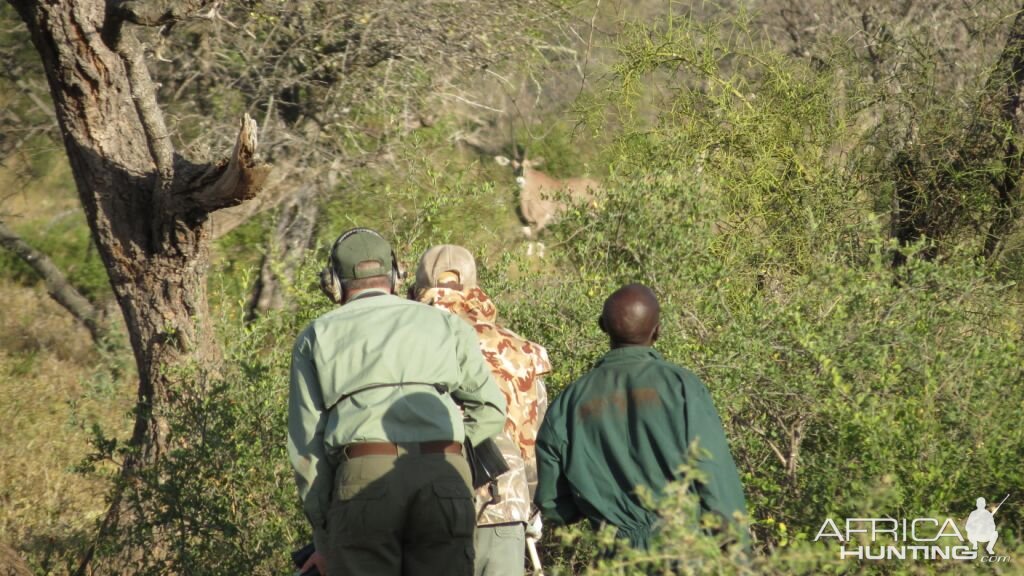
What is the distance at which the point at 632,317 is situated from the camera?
3047mm

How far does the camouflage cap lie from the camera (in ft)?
11.0

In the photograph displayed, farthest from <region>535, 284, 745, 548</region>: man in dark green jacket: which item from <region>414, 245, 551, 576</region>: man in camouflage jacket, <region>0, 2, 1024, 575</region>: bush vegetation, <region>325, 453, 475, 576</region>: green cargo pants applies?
<region>414, 245, 551, 576</region>: man in camouflage jacket

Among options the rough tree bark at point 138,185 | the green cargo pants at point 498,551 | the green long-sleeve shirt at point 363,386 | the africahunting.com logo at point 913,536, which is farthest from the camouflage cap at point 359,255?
the rough tree bark at point 138,185

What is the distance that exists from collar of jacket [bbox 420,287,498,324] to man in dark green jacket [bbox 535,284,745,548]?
865 mm

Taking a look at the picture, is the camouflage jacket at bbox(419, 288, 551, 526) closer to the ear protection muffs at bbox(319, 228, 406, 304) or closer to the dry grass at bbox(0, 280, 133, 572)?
the ear protection muffs at bbox(319, 228, 406, 304)

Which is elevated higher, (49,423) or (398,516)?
Result: (398,516)

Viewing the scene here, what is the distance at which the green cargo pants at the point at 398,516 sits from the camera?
3102 mm

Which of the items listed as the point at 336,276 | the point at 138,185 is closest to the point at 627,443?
the point at 336,276

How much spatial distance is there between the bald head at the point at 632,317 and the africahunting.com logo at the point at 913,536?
0.90 m

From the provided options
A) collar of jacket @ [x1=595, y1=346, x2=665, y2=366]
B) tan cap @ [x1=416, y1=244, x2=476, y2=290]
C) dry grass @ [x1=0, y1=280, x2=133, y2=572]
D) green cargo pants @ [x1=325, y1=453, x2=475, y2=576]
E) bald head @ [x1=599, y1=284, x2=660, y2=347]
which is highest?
bald head @ [x1=599, y1=284, x2=660, y2=347]

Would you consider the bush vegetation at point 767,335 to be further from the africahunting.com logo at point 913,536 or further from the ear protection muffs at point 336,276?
the ear protection muffs at point 336,276

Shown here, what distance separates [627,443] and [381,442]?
662 mm

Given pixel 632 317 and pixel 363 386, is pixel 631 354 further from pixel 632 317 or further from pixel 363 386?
pixel 363 386

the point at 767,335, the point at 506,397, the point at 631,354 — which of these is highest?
→ the point at 631,354
